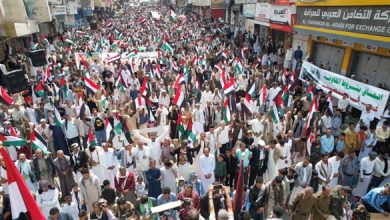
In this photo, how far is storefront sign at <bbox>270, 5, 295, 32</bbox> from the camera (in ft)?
57.0

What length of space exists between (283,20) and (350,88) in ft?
28.8

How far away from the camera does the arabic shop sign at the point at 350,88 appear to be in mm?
9140

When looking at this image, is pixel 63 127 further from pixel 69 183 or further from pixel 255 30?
pixel 255 30

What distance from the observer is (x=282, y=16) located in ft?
60.1

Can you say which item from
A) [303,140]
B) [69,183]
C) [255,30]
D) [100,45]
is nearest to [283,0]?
[255,30]

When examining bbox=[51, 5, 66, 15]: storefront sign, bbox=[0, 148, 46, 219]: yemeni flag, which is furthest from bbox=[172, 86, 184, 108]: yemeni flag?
bbox=[51, 5, 66, 15]: storefront sign

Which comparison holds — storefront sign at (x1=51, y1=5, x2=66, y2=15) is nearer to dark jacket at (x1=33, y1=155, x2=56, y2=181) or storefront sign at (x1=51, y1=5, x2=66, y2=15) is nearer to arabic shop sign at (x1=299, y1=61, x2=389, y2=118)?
arabic shop sign at (x1=299, y1=61, x2=389, y2=118)

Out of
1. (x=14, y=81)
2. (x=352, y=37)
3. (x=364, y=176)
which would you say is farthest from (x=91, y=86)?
(x=352, y=37)

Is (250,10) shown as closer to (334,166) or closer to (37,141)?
(334,166)

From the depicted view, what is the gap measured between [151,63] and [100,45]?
8.27m

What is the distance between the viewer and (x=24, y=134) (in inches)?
351

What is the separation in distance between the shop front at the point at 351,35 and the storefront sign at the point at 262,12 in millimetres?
4444

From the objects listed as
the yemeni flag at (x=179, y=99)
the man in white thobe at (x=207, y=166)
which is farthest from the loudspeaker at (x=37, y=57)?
the man in white thobe at (x=207, y=166)

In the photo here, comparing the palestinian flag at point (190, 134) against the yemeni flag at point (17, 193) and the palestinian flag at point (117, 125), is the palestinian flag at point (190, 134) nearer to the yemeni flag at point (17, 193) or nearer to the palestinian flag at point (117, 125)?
the palestinian flag at point (117, 125)
